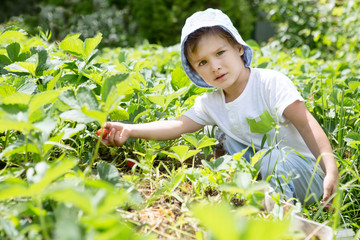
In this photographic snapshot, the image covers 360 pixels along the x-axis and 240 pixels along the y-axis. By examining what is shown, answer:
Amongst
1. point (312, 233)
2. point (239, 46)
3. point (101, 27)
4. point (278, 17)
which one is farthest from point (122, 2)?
point (312, 233)

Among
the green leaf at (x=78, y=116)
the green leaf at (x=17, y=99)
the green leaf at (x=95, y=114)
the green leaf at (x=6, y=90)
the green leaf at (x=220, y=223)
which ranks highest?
the green leaf at (x=17, y=99)

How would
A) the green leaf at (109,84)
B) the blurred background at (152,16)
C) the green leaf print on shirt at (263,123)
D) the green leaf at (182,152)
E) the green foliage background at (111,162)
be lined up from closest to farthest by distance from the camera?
the green foliage background at (111,162)
the green leaf at (109,84)
the green leaf at (182,152)
the green leaf print on shirt at (263,123)
the blurred background at (152,16)

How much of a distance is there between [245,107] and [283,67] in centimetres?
112

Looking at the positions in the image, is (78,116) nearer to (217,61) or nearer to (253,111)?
(217,61)

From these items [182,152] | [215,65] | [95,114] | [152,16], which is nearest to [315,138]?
[215,65]

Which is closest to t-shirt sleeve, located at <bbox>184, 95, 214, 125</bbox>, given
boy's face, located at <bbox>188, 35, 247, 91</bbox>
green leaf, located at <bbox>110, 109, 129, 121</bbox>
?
boy's face, located at <bbox>188, 35, 247, 91</bbox>

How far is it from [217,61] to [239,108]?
0.24m

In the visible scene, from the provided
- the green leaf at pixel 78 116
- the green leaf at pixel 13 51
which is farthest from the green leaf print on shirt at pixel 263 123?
the green leaf at pixel 13 51

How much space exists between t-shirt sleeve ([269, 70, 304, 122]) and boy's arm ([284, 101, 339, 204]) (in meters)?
0.03

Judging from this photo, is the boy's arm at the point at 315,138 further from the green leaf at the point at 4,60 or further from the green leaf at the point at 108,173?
the green leaf at the point at 4,60

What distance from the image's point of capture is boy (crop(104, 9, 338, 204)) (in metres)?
1.54

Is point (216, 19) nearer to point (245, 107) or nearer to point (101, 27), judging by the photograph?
point (245, 107)

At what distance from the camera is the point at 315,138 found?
1.52m

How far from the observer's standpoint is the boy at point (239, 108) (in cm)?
154
